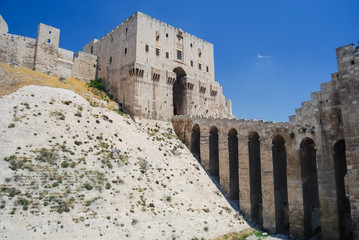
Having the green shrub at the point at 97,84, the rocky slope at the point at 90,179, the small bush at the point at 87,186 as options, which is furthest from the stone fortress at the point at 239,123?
the small bush at the point at 87,186

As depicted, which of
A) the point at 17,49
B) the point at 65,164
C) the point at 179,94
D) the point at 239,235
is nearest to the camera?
the point at 65,164

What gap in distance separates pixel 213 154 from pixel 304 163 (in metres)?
10.4

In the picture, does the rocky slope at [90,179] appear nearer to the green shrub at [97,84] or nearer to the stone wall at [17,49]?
the stone wall at [17,49]

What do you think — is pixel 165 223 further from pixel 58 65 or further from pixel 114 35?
pixel 114 35

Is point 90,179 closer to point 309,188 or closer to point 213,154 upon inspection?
point 213,154

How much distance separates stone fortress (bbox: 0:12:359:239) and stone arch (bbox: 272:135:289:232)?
0.28 ft

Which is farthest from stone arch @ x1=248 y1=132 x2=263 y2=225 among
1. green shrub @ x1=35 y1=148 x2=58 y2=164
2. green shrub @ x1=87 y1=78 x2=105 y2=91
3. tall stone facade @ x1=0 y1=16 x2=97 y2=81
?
tall stone facade @ x1=0 y1=16 x2=97 y2=81

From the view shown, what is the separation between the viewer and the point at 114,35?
4200cm

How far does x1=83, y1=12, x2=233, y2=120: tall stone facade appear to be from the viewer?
36.7 m

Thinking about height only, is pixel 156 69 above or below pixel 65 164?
above

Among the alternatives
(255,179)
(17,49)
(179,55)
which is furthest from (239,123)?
(17,49)

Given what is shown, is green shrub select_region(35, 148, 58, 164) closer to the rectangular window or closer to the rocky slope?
the rocky slope

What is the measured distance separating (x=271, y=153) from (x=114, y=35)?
28.4m

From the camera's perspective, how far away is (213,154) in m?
32.4
